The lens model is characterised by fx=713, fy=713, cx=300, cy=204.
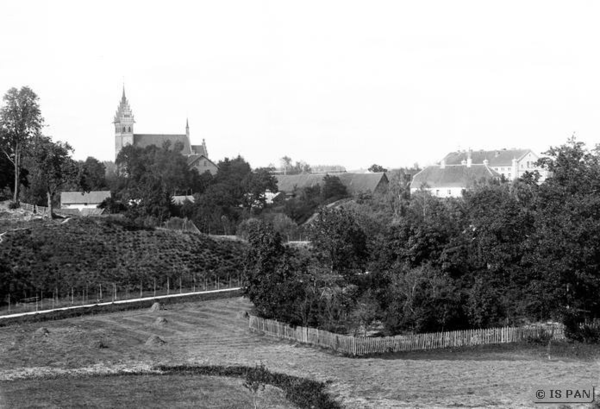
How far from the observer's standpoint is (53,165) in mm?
64188

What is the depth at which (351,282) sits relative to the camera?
4441cm

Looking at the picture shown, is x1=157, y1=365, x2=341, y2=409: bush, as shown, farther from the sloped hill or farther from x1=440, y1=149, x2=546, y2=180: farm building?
x1=440, y1=149, x2=546, y2=180: farm building

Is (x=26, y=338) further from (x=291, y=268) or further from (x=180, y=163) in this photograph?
(x=180, y=163)

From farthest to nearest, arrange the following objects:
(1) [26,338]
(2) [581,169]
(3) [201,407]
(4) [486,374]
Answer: (2) [581,169], (1) [26,338], (4) [486,374], (3) [201,407]

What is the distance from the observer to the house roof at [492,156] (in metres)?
116

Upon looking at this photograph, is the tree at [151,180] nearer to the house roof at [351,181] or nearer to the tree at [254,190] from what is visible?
the tree at [254,190]

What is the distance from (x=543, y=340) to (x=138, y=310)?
2608cm

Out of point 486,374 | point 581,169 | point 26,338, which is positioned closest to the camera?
point 486,374

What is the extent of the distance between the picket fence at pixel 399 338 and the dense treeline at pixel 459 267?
3.52 feet

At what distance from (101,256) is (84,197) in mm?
39352

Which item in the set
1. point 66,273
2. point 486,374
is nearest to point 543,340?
point 486,374

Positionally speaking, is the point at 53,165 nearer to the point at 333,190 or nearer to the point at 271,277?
the point at 271,277

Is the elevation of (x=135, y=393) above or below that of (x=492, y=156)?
below

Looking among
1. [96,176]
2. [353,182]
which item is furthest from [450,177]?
[96,176]
